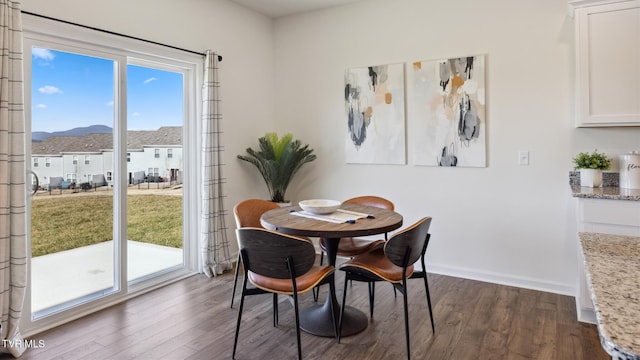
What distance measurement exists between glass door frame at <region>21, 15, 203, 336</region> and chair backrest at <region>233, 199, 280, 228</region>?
1.00 m

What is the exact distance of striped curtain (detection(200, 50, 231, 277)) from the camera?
3.75 meters

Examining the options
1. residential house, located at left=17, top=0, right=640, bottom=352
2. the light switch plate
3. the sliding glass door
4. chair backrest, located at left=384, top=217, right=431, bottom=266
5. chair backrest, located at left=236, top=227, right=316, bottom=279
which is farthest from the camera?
the light switch plate

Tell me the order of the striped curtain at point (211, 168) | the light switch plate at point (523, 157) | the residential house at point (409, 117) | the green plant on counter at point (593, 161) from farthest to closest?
the striped curtain at point (211, 168) < the light switch plate at point (523, 157) < the residential house at point (409, 117) < the green plant on counter at point (593, 161)

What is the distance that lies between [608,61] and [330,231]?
246 centimetres

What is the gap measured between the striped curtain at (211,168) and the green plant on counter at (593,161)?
10.6 ft

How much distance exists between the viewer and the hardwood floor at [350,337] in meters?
2.36

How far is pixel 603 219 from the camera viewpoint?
2.66 m

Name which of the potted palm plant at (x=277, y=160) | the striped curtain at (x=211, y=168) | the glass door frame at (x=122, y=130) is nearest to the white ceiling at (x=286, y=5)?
the striped curtain at (x=211, y=168)

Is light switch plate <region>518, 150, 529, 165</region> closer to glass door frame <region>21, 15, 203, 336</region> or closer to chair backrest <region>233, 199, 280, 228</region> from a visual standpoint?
chair backrest <region>233, 199, 280, 228</region>

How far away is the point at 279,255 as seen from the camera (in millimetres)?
2111

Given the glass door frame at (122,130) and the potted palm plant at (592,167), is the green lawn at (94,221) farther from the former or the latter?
the potted palm plant at (592,167)

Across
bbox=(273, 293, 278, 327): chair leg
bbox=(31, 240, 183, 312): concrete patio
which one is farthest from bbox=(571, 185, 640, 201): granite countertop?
bbox=(31, 240, 183, 312): concrete patio

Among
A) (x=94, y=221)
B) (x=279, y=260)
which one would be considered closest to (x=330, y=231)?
(x=279, y=260)

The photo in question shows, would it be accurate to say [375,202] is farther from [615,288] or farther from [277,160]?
[615,288]
